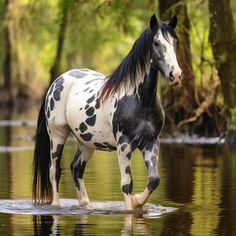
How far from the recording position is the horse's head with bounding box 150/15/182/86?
12.4 meters

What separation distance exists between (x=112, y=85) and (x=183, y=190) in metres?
2.48

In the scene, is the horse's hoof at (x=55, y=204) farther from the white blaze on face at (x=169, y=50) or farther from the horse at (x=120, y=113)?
the white blaze on face at (x=169, y=50)

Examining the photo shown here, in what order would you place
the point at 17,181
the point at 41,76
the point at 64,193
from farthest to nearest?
1. the point at 41,76
2. the point at 17,181
3. the point at 64,193

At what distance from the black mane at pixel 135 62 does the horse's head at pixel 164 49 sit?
0.04 feet

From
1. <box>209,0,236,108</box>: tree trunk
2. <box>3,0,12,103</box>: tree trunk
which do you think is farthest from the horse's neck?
<box>3,0,12,103</box>: tree trunk

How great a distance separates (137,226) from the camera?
37.0ft

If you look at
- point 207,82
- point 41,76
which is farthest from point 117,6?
point 41,76

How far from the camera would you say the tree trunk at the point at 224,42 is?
23.2 m

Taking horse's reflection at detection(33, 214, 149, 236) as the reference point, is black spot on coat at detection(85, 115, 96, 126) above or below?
above

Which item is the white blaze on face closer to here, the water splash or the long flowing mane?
the long flowing mane

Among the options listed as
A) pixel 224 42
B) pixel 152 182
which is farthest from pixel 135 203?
pixel 224 42

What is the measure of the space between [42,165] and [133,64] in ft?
6.85

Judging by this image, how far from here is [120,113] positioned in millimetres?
12938

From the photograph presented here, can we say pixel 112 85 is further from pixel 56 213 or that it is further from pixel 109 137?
pixel 56 213
